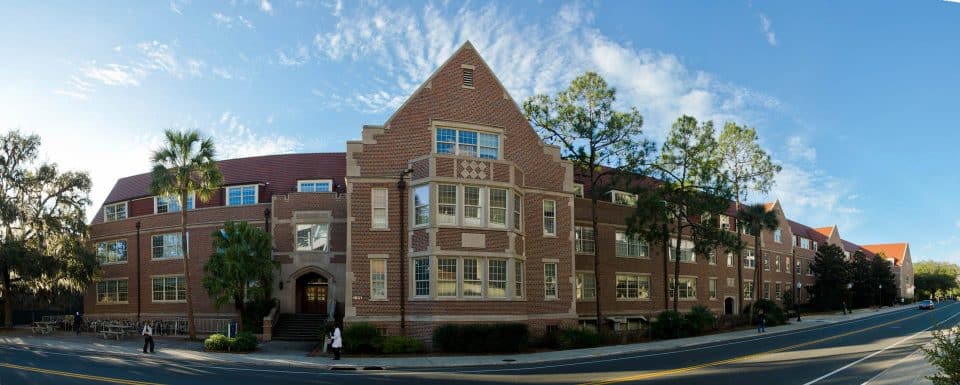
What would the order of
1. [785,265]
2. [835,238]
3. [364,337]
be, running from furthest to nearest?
1. [835,238]
2. [785,265]
3. [364,337]

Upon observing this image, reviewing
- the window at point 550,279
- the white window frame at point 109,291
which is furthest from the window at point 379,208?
the white window frame at point 109,291

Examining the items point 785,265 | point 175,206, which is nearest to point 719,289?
point 785,265

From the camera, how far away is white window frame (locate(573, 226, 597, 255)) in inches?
1762

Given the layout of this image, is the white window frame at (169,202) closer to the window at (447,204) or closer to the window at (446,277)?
the window at (447,204)

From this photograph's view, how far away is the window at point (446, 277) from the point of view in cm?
3006

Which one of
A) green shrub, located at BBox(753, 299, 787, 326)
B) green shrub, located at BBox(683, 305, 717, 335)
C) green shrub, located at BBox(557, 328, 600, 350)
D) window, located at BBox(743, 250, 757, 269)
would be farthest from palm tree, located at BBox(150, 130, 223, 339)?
window, located at BBox(743, 250, 757, 269)

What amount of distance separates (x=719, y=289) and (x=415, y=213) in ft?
125

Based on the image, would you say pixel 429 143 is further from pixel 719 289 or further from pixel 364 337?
pixel 719 289

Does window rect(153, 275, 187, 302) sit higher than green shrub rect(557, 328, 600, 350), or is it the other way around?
window rect(153, 275, 187, 302)

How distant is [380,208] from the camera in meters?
31.4

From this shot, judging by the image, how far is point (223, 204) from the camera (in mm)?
45094

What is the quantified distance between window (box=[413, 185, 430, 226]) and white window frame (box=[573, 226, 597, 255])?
16.8m

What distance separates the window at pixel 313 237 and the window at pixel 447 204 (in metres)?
11.5

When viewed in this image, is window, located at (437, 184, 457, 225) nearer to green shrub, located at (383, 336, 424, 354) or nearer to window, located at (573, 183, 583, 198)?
green shrub, located at (383, 336, 424, 354)
